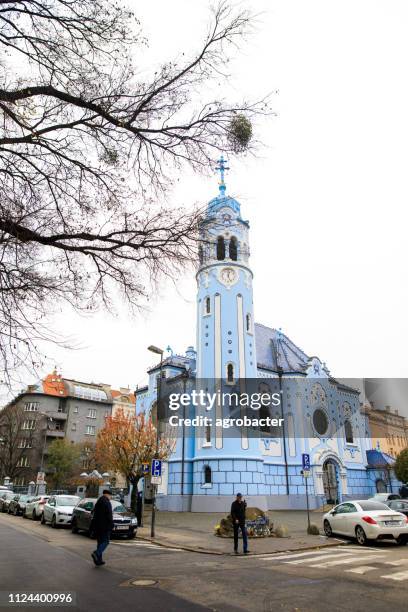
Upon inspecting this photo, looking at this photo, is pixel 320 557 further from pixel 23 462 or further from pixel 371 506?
pixel 23 462

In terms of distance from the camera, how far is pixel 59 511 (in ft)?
69.3

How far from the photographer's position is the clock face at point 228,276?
3678 centimetres

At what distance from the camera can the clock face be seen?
3678 cm

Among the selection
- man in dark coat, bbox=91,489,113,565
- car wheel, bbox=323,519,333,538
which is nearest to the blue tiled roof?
car wheel, bbox=323,519,333,538

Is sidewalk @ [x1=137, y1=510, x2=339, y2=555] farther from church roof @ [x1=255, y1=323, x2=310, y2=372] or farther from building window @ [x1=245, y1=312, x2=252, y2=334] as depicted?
church roof @ [x1=255, y1=323, x2=310, y2=372]

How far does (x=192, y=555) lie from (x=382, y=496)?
15853mm

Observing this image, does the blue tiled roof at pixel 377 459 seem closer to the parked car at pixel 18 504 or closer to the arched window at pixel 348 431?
the arched window at pixel 348 431

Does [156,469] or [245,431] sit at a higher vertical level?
[245,431]

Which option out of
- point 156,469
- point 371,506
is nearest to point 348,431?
point 156,469

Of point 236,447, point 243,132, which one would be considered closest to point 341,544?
point 243,132

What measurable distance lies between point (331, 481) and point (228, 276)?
19538mm

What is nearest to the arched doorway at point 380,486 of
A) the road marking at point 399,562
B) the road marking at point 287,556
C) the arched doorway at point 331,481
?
the arched doorway at point 331,481

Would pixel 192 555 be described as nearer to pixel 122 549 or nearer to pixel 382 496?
pixel 122 549

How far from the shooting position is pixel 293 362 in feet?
139
